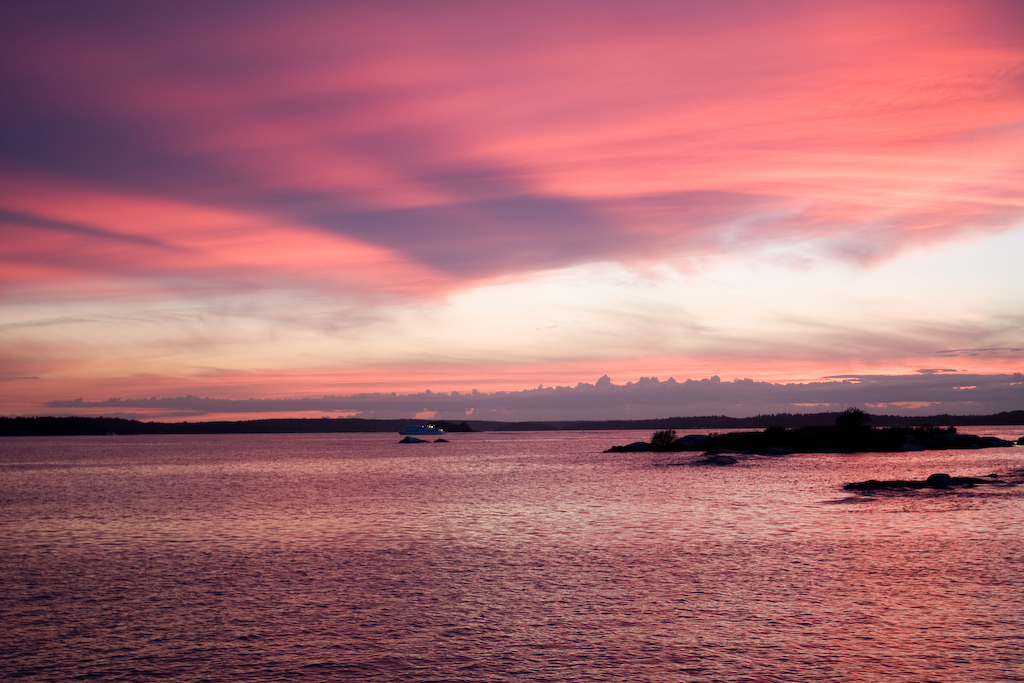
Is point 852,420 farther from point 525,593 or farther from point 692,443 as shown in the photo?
point 525,593

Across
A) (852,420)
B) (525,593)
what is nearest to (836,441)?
(852,420)

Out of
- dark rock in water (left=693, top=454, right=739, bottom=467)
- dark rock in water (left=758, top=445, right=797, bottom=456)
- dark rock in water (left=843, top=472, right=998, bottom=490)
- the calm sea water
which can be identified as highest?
the calm sea water

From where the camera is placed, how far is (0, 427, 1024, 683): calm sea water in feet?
51.0

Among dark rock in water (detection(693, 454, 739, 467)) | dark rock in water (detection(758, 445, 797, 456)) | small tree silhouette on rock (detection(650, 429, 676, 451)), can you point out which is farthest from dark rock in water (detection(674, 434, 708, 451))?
dark rock in water (detection(693, 454, 739, 467))

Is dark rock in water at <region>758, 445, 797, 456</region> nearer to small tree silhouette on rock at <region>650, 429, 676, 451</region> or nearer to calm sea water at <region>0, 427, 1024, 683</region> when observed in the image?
small tree silhouette on rock at <region>650, 429, 676, 451</region>

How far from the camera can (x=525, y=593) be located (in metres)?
22.2

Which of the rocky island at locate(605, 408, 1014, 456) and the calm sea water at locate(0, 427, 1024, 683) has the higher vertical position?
the calm sea water at locate(0, 427, 1024, 683)

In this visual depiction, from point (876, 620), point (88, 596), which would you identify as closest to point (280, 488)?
point (88, 596)

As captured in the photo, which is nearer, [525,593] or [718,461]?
[525,593]

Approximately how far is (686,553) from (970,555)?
398 inches

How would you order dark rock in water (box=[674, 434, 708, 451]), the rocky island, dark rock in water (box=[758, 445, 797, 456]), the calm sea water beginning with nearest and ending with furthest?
1. the calm sea water
2. dark rock in water (box=[758, 445, 797, 456])
3. the rocky island
4. dark rock in water (box=[674, 434, 708, 451])

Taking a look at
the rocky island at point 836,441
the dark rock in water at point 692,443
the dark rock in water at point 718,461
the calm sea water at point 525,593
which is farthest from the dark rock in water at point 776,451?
the calm sea water at point 525,593

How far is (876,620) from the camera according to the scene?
1847cm

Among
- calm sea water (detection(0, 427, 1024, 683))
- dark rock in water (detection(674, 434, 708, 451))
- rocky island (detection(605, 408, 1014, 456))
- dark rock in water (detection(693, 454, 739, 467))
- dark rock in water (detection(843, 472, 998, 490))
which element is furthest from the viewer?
dark rock in water (detection(674, 434, 708, 451))
